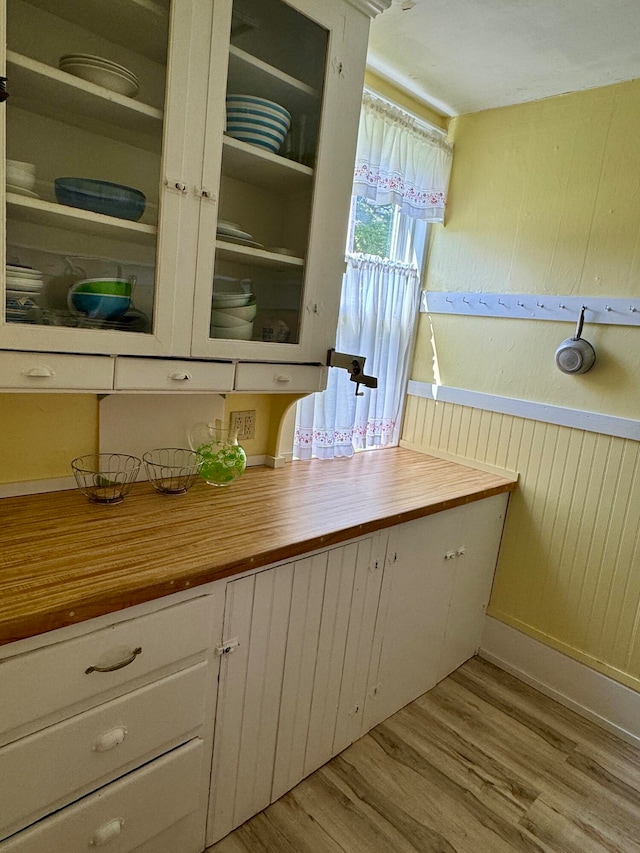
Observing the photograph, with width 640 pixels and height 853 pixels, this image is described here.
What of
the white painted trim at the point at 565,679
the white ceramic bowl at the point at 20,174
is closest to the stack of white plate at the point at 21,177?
the white ceramic bowl at the point at 20,174

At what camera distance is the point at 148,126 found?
118 centimetres

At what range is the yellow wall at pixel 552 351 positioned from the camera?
1.90 meters

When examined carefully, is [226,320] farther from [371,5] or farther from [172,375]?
[371,5]

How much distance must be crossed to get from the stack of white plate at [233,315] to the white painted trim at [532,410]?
3.94 feet

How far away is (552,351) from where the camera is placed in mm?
2066

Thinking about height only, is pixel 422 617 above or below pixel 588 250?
below

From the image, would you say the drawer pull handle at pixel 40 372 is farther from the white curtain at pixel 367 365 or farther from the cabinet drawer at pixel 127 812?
the white curtain at pixel 367 365

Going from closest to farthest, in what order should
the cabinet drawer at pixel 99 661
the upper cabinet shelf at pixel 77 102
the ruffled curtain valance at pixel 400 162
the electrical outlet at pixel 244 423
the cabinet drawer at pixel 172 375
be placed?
the cabinet drawer at pixel 99 661 < the upper cabinet shelf at pixel 77 102 < the cabinet drawer at pixel 172 375 < the electrical outlet at pixel 244 423 < the ruffled curtain valance at pixel 400 162

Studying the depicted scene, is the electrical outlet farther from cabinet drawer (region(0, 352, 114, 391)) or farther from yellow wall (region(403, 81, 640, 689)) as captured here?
yellow wall (region(403, 81, 640, 689))

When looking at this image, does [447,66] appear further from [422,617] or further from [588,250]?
[422,617]

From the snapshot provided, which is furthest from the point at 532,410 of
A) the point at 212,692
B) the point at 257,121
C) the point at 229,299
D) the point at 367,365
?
the point at 212,692

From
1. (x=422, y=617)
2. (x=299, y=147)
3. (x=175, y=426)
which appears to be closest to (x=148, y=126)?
(x=299, y=147)

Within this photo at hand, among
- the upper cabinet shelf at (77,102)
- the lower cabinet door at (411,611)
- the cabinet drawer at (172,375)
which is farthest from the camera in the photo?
the lower cabinet door at (411,611)

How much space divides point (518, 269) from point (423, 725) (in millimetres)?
1803
